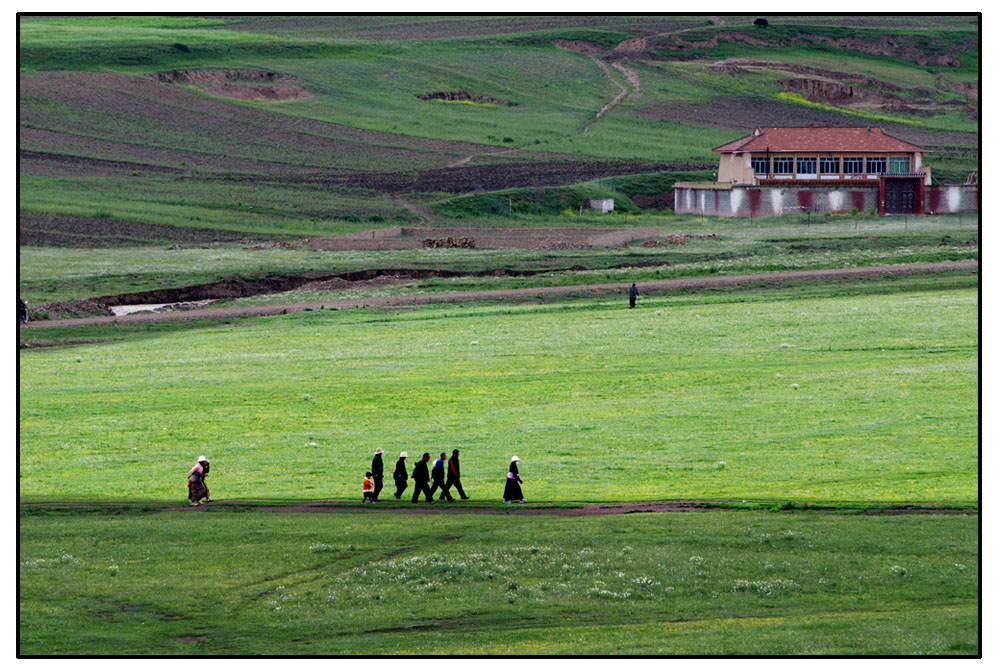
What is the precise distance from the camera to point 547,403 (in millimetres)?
49750

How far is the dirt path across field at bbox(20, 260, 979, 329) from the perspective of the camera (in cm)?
7500

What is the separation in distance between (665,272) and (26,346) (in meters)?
41.3

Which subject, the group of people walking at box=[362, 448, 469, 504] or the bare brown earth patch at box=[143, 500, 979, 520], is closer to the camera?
the bare brown earth patch at box=[143, 500, 979, 520]

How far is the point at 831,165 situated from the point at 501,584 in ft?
366

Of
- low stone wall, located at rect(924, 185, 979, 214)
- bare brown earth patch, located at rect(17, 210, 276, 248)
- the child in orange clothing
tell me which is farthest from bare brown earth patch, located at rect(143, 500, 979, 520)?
low stone wall, located at rect(924, 185, 979, 214)

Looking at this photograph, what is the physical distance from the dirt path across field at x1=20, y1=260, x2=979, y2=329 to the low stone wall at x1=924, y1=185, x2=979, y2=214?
136 feet

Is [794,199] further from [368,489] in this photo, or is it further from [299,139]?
[368,489]

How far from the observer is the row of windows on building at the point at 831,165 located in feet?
433

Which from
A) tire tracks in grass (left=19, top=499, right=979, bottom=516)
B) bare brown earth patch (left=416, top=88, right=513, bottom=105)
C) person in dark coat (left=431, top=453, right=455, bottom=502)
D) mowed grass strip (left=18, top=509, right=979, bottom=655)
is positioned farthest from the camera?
bare brown earth patch (left=416, top=88, right=513, bottom=105)

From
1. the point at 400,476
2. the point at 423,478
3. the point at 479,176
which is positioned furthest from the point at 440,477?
the point at 479,176

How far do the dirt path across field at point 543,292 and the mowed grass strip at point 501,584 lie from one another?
42.4 metres

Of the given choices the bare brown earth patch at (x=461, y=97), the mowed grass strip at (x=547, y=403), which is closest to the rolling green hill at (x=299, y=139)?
the bare brown earth patch at (x=461, y=97)

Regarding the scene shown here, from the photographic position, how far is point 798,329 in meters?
64.9

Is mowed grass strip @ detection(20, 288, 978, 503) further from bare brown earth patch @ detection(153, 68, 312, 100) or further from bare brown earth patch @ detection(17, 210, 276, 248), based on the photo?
bare brown earth patch @ detection(153, 68, 312, 100)
